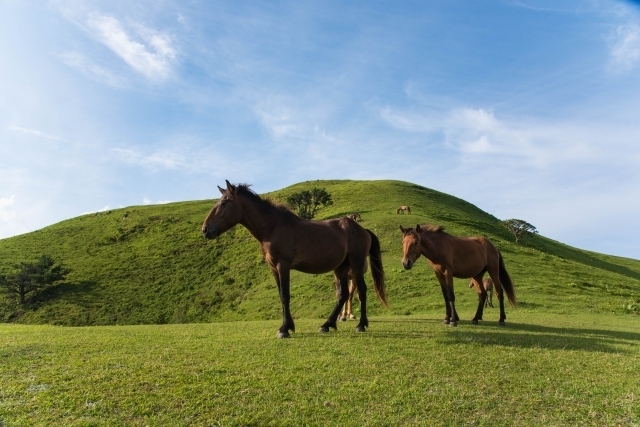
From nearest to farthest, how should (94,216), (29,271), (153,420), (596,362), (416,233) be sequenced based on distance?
(153,420)
(596,362)
(416,233)
(29,271)
(94,216)

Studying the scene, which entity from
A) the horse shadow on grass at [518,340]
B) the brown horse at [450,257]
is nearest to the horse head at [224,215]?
the horse shadow on grass at [518,340]

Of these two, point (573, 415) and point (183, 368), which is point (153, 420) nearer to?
point (183, 368)

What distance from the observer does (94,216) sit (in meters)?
63.1

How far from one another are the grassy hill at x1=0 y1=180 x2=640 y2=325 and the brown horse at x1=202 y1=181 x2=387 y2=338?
28.9ft

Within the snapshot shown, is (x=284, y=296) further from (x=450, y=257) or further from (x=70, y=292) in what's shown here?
(x=70, y=292)

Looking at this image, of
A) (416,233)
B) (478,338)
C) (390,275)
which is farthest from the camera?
(390,275)

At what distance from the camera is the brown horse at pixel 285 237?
9.52 metres

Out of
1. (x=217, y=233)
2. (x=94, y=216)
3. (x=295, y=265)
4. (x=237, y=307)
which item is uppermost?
(x=94, y=216)

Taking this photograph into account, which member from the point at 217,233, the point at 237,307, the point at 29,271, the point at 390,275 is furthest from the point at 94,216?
the point at 217,233

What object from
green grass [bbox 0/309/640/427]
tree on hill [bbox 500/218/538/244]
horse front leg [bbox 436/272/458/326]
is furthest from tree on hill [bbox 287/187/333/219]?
→ green grass [bbox 0/309/640/427]

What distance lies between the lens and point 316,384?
19.2 feet

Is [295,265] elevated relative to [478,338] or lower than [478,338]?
elevated

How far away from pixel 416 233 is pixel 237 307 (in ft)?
68.8

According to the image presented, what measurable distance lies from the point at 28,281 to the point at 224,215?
115ft
